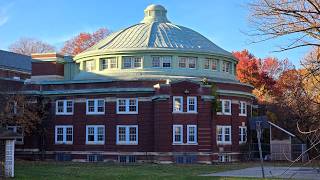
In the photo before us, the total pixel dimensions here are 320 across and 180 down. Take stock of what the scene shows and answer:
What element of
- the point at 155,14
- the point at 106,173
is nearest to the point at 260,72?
the point at 155,14

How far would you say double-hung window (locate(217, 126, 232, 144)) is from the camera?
184 ft

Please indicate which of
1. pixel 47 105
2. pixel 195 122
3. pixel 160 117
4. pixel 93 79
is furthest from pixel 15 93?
pixel 195 122

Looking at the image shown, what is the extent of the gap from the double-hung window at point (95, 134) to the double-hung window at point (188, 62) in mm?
11763

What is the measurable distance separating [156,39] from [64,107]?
1344 centimetres

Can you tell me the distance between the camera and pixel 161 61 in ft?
196

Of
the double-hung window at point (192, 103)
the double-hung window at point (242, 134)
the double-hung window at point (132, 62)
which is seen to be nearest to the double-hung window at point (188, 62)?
the double-hung window at point (132, 62)

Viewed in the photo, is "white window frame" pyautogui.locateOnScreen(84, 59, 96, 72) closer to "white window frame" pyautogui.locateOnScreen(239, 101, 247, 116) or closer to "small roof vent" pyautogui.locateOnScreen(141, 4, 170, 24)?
"small roof vent" pyautogui.locateOnScreen(141, 4, 170, 24)

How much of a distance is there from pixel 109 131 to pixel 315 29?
44296 millimetres

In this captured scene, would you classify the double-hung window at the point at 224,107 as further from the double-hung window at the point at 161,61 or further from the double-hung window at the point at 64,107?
→ the double-hung window at the point at 64,107

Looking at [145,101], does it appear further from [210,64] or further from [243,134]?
[243,134]

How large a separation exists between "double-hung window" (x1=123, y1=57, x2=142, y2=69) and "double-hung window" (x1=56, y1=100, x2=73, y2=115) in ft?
24.9

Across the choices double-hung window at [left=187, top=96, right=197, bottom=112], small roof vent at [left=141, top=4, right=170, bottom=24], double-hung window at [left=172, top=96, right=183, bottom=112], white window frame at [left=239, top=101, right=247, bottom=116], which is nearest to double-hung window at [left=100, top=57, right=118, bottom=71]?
small roof vent at [left=141, top=4, right=170, bottom=24]

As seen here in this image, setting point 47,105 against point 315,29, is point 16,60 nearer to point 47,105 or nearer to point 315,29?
point 47,105

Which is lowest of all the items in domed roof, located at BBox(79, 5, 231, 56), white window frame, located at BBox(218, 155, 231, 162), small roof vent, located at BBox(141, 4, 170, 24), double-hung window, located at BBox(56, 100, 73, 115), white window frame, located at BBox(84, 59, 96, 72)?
white window frame, located at BBox(218, 155, 231, 162)
